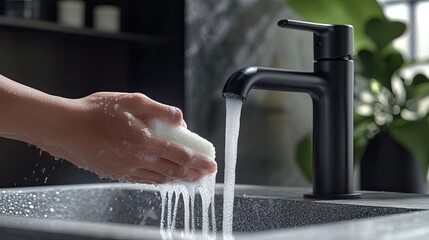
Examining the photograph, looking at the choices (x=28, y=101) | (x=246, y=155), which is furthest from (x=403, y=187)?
(x=28, y=101)

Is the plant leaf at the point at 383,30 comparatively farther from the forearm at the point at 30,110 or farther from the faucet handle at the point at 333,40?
the forearm at the point at 30,110

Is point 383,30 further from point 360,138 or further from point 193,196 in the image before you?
point 193,196

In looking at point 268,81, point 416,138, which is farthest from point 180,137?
point 416,138

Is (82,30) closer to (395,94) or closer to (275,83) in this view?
(395,94)

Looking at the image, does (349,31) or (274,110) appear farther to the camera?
(274,110)

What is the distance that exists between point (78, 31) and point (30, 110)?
1223 mm

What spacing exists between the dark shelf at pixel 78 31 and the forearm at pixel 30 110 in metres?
1.09

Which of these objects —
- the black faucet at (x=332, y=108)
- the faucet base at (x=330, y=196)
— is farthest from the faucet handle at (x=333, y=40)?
the faucet base at (x=330, y=196)

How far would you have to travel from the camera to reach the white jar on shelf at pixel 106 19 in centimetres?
192

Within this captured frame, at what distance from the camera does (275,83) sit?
863 millimetres

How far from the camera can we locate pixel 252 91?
203 cm

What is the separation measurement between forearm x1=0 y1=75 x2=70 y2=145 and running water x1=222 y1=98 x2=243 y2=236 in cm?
22

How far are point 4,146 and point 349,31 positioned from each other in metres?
1.08

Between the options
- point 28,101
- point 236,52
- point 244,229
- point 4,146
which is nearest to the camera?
point 28,101
